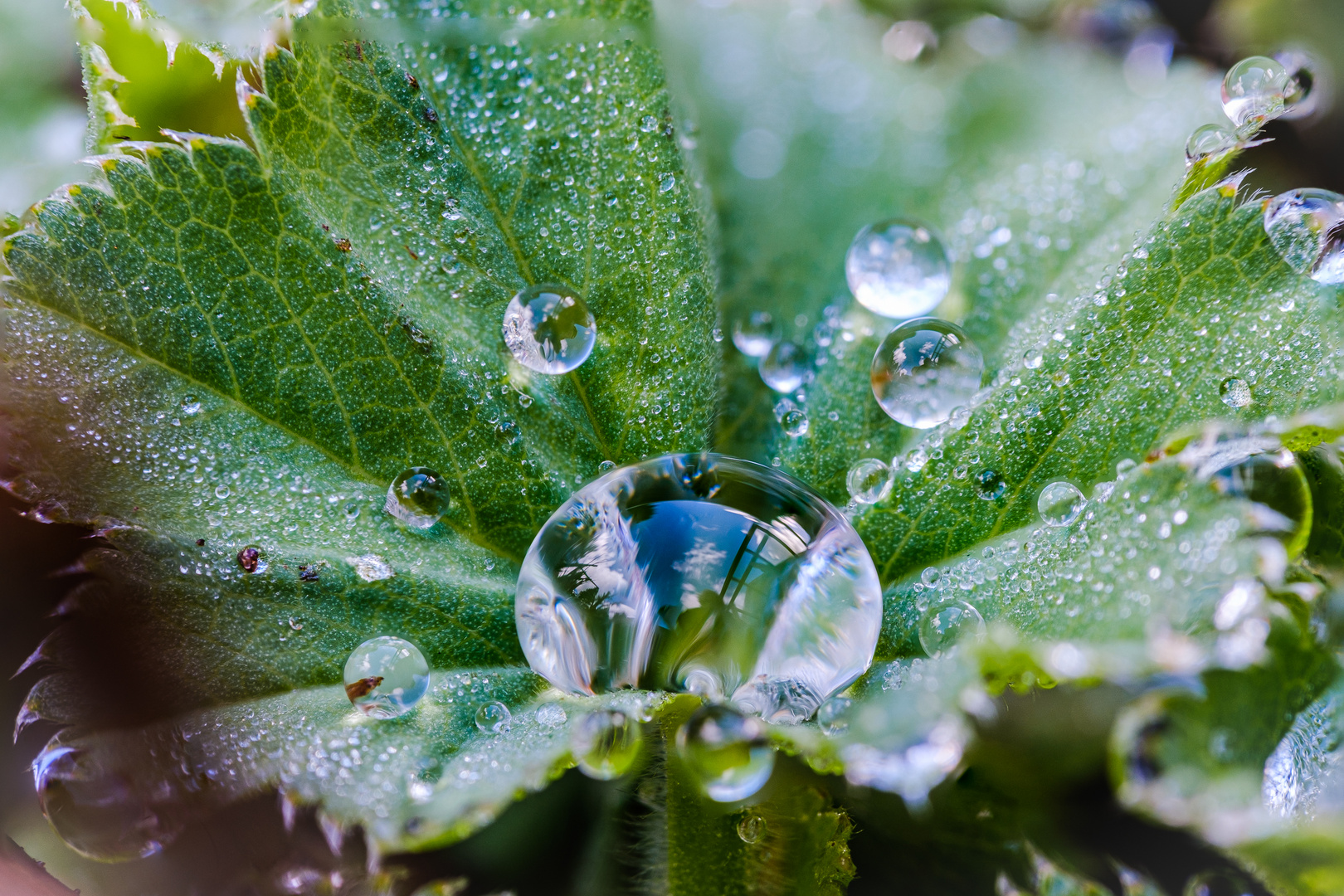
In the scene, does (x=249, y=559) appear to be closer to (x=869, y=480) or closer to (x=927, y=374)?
(x=869, y=480)

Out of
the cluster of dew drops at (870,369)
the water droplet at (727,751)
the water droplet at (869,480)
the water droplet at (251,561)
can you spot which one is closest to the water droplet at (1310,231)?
the cluster of dew drops at (870,369)

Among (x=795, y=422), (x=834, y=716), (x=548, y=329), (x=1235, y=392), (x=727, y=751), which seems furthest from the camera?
(x=795, y=422)

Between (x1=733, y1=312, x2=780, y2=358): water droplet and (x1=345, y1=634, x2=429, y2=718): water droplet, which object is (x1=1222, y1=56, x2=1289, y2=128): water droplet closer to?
(x1=733, y1=312, x2=780, y2=358): water droplet

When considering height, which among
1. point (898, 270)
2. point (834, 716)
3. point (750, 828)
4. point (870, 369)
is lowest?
point (750, 828)

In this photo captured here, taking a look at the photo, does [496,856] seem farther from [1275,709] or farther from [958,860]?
[1275,709]

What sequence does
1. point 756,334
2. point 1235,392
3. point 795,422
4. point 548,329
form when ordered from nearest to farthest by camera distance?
point 1235,392 → point 548,329 → point 795,422 → point 756,334

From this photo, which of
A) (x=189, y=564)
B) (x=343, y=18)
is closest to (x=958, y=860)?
(x=189, y=564)

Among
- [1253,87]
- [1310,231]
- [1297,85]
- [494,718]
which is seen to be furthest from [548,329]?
[1297,85]

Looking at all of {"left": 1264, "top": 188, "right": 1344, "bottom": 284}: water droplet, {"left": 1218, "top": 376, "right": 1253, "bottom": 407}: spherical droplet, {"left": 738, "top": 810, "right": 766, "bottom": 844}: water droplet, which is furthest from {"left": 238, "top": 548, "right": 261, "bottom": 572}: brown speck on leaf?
{"left": 1264, "top": 188, "right": 1344, "bottom": 284}: water droplet
